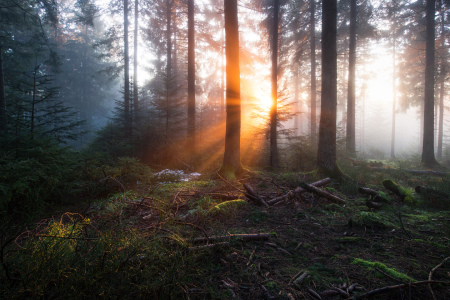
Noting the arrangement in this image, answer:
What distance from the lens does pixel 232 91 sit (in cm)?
777

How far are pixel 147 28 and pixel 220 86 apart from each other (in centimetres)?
948

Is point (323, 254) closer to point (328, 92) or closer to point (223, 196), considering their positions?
point (223, 196)

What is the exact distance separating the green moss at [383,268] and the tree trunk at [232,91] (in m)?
5.35

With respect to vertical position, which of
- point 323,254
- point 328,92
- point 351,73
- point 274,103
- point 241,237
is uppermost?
point 351,73

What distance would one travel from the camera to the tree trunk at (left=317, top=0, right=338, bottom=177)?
745 cm

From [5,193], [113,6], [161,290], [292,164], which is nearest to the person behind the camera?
[161,290]

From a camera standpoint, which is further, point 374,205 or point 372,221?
point 374,205

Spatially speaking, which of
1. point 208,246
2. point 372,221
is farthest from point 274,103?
point 208,246

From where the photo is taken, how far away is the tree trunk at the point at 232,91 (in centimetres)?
762

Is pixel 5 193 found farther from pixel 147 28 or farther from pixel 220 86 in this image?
pixel 220 86

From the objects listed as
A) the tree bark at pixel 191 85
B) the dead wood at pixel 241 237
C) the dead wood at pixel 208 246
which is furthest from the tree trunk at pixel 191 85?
the dead wood at pixel 208 246

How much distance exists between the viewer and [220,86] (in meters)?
24.4

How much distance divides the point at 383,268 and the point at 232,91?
6726 mm

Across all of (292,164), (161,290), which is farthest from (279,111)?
(161,290)
